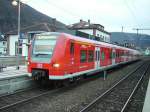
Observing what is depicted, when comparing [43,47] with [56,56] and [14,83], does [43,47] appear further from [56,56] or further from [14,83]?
[14,83]

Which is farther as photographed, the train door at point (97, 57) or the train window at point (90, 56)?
the train door at point (97, 57)

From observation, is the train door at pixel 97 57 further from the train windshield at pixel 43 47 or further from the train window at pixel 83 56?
the train windshield at pixel 43 47

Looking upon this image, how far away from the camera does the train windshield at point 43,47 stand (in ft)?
41.4

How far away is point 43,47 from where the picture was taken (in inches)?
510

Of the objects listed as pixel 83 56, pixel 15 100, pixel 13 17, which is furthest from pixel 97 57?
pixel 13 17

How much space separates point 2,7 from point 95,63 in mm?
114402

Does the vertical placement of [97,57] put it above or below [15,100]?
above

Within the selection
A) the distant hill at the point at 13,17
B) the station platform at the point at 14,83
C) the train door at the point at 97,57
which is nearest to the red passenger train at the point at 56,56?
the station platform at the point at 14,83

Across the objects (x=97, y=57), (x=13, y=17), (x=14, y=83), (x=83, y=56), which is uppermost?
(x=13, y=17)

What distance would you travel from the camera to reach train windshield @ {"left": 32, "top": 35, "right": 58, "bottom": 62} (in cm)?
1262

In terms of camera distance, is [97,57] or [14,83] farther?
[97,57]

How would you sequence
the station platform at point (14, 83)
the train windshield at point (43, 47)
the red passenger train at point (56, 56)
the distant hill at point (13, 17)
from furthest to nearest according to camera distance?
the distant hill at point (13, 17) < the train windshield at point (43, 47) < the red passenger train at point (56, 56) < the station platform at point (14, 83)

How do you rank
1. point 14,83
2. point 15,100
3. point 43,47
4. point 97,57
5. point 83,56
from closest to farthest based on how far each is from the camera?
point 15,100 < point 14,83 < point 43,47 < point 83,56 < point 97,57

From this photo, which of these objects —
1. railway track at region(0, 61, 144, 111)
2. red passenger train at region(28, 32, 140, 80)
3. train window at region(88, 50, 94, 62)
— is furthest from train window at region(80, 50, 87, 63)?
railway track at region(0, 61, 144, 111)
